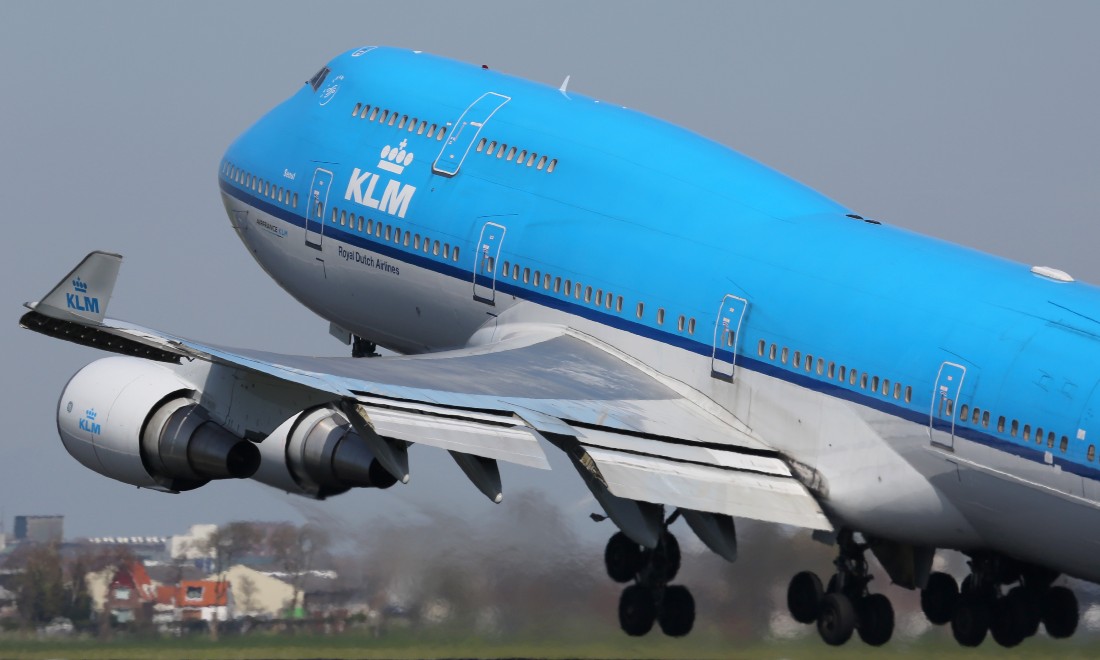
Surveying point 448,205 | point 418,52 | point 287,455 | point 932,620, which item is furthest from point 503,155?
point 932,620

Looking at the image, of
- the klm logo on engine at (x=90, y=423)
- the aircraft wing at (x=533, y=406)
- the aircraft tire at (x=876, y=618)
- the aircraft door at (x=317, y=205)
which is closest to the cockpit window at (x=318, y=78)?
the aircraft door at (x=317, y=205)

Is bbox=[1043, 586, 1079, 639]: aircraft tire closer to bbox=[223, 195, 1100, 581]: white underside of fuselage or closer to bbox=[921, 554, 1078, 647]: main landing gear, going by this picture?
bbox=[921, 554, 1078, 647]: main landing gear

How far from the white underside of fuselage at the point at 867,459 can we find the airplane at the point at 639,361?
0.13ft

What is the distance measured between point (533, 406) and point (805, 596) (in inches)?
223

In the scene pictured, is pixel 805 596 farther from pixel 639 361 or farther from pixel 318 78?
pixel 318 78

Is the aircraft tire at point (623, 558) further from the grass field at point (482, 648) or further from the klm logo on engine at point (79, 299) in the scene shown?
the klm logo on engine at point (79, 299)

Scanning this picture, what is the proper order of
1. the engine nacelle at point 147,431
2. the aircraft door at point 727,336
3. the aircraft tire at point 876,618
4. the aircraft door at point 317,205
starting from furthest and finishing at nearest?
the aircraft door at point 317,205 < the aircraft tire at point 876,618 < the aircraft door at point 727,336 < the engine nacelle at point 147,431

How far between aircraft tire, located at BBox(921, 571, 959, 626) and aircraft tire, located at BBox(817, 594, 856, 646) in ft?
6.06

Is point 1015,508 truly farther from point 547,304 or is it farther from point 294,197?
point 294,197

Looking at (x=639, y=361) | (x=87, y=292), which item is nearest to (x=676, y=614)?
(x=639, y=361)

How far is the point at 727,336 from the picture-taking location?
32.9 metres

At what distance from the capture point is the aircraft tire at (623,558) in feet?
117

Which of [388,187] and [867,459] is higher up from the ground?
[388,187]

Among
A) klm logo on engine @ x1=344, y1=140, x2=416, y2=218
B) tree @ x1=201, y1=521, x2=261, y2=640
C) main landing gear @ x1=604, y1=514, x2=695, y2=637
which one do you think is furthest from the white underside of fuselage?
tree @ x1=201, y1=521, x2=261, y2=640
